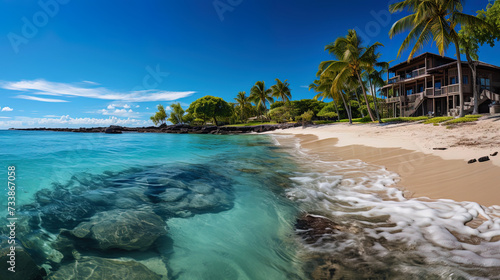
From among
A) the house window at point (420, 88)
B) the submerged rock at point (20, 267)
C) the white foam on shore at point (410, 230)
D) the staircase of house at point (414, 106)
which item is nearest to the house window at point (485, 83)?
the house window at point (420, 88)

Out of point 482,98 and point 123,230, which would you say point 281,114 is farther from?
point 123,230

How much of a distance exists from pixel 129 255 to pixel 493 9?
2604 centimetres

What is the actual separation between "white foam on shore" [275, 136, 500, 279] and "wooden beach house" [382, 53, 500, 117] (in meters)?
26.1

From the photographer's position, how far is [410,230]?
10.1 ft

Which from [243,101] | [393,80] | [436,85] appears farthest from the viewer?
[243,101]

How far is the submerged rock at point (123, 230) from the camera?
281cm

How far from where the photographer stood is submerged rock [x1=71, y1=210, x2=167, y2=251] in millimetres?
2807

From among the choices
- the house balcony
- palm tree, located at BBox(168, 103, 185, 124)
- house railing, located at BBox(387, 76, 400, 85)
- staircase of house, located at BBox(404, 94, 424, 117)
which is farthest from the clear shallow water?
palm tree, located at BBox(168, 103, 185, 124)

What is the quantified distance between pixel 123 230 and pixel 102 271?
803 mm

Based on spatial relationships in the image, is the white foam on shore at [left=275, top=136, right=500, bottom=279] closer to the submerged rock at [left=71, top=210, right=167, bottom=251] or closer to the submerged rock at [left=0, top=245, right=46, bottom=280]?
the submerged rock at [left=71, top=210, right=167, bottom=251]

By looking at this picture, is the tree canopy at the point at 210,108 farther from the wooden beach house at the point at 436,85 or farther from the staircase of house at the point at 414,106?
the staircase of house at the point at 414,106

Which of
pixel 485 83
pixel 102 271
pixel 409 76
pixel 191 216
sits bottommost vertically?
pixel 191 216

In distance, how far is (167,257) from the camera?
2.68m

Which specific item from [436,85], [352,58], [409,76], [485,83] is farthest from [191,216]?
[409,76]
